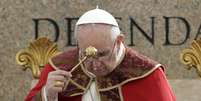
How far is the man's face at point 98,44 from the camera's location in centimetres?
493

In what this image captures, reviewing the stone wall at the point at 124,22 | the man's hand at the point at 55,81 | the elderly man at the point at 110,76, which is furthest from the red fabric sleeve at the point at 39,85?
the stone wall at the point at 124,22

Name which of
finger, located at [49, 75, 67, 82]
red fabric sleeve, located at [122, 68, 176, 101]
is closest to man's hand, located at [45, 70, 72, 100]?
finger, located at [49, 75, 67, 82]

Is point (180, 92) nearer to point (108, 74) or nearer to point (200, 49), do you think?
point (200, 49)

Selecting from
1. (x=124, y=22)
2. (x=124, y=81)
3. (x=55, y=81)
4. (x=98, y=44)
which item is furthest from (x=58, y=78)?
(x=124, y=22)

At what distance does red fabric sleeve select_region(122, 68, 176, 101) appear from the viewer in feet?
17.2

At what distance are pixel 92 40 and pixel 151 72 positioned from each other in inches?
16.9

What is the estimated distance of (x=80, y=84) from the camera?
522cm

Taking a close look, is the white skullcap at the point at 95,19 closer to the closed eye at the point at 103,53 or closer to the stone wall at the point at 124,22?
the closed eye at the point at 103,53

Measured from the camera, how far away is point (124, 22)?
21.8 feet

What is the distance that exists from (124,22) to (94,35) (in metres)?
1.71

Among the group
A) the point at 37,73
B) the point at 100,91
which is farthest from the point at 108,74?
the point at 37,73

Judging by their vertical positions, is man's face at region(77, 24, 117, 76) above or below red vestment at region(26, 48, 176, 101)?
above

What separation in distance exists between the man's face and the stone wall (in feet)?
5.23

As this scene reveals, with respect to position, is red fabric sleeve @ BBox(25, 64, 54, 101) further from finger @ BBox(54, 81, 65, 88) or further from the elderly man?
finger @ BBox(54, 81, 65, 88)
